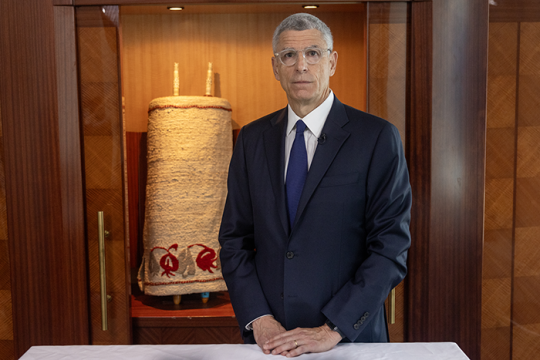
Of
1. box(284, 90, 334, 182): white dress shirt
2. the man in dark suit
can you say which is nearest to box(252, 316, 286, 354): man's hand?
the man in dark suit

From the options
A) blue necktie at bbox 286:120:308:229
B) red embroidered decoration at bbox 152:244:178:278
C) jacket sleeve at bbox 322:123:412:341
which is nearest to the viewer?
jacket sleeve at bbox 322:123:412:341

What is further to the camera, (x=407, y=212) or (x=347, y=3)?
(x=347, y=3)

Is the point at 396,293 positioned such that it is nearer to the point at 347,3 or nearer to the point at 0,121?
the point at 347,3

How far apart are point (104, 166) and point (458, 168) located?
1.35 m

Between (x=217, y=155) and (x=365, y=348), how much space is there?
1.39m

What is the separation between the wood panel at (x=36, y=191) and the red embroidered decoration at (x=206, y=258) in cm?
51

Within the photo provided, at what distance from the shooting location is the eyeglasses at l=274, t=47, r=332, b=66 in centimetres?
116

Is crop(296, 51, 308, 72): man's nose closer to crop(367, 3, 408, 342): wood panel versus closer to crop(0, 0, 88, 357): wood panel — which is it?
crop(367, 3, 408, 342): wood panel

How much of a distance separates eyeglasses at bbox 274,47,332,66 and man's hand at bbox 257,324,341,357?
642 mm

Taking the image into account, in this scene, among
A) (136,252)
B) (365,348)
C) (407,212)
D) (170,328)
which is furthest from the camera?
(136,252)

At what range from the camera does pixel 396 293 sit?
183 centimetres

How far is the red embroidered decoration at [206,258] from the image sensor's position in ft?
6.91

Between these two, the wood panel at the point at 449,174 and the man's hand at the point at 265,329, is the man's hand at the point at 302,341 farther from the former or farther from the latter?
the wood panel at the point at 449,174

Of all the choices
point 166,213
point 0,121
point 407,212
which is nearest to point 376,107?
point 407,212
